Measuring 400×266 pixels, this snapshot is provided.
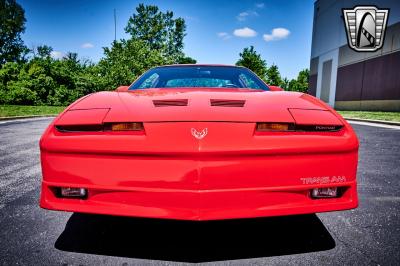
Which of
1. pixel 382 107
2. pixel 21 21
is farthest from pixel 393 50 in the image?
pixel 21 21

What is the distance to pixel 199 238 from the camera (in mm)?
2023

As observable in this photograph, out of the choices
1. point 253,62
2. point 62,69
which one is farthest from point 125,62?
point 253,62

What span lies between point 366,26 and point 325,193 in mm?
24292

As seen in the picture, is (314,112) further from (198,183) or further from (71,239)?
(71,239)

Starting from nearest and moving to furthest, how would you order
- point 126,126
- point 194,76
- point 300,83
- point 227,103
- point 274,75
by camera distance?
1. point 126,126
2. point 227,103
3. point 194,76
4. point 274,75
5. point 300,83

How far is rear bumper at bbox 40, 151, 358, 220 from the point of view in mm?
1526

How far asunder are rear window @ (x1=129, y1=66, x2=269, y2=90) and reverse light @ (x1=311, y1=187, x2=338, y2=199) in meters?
1.59

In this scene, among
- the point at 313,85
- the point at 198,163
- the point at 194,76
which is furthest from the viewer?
the point at 313,85

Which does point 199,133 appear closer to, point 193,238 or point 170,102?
point 170,102

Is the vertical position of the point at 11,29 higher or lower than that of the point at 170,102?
higher

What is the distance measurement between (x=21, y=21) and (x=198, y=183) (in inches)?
1997

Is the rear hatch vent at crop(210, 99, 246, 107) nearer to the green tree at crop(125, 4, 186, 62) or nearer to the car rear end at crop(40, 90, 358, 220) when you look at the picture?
the car rear end at crop(40, 90, 358, 220)

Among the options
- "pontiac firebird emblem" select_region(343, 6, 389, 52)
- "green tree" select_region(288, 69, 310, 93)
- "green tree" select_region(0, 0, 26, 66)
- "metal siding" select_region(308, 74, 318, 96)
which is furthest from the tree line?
"green tree" select_region(288, 69, 310, 93)

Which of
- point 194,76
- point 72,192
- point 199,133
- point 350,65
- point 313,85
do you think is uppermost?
point 350,65
